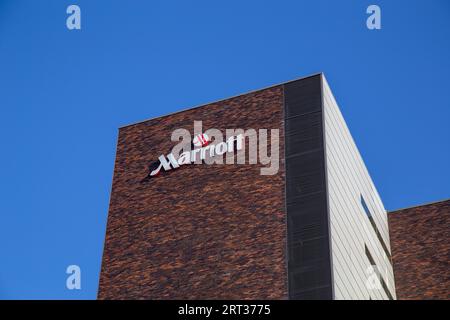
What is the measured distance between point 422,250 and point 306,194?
45.1 feet

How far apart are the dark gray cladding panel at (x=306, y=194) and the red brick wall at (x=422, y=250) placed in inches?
499

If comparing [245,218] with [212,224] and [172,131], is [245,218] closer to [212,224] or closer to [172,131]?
[212,224]

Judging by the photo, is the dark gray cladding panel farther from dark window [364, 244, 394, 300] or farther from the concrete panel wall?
dark window [364, 244, 394, 300]

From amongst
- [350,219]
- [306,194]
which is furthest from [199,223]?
[350,219]

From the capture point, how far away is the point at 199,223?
43312mm

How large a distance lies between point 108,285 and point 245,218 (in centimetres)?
748

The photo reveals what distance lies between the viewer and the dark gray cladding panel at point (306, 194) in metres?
38.8

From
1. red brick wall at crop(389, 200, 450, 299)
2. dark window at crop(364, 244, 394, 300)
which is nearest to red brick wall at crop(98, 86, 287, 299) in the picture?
dark window at crop(364, 244, 394, 300)

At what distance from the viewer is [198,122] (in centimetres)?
4762

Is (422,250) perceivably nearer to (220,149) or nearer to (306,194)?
(306,194)

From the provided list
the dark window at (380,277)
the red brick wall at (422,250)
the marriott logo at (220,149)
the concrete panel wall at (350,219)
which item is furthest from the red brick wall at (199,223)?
the red brick wall at (422,250)

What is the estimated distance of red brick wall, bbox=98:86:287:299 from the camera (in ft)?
133
